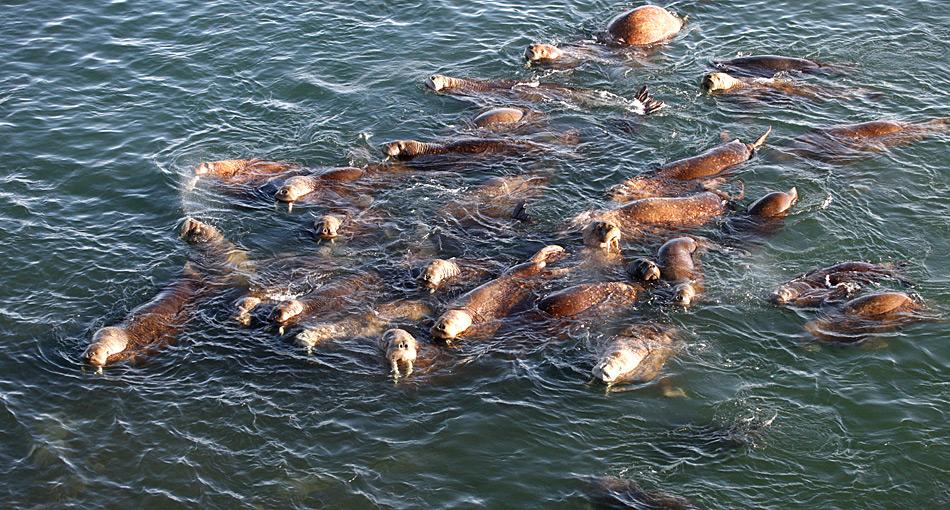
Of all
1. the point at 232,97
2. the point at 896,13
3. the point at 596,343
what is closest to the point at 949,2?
the point at 896,13

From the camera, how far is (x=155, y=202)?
18922mm

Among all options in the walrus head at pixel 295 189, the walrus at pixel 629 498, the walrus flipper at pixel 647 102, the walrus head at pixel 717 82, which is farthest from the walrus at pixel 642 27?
the walrus at pixel 629 498

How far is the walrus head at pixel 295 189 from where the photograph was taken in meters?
18.2

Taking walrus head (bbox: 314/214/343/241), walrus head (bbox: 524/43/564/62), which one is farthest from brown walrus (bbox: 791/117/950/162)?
walrus head (bbox: 314/214/343/241)

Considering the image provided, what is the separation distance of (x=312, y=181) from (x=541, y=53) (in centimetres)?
724

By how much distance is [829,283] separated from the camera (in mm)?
15516

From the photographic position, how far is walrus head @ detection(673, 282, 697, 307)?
15.2m

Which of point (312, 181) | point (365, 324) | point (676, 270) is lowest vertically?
point (365, 324)

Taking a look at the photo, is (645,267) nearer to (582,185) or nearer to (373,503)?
(582,185)

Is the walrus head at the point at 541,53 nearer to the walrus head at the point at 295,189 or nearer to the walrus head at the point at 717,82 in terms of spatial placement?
the walrus head at the point at 717,82

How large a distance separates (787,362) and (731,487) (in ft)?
9.13

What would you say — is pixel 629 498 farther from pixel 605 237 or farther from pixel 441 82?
pixel 441 82

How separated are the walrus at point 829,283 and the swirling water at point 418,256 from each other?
442 mm

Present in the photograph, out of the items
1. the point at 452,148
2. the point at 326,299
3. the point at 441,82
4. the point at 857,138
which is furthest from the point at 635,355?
the point at 441,82
